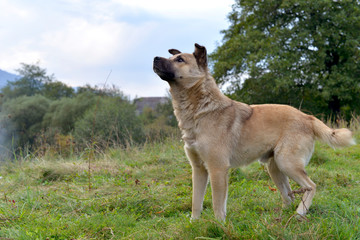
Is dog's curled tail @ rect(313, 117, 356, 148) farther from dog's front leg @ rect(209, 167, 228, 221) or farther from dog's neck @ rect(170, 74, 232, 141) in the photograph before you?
dog's front leg @ rect(209, 167, 228, 221)

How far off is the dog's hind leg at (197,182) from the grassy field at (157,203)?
0.56 feet

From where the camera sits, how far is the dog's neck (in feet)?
13.0

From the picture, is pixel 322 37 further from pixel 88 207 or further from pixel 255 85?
pixel 88 207

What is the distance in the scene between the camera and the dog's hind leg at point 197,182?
3996 mm

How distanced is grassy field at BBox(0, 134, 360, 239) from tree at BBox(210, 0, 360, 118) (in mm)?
13444

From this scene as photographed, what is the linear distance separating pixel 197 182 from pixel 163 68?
1.51m

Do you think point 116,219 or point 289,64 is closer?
point 116,219

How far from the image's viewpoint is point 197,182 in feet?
13.4

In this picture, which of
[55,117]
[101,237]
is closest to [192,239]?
[101,237]

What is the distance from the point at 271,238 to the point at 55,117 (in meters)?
29.8

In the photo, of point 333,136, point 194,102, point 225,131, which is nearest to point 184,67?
point 194,102

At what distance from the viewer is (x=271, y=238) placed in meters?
2.58

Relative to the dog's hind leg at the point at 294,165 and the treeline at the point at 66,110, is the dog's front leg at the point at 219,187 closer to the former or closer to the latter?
the dog's hind leg at the point at 294,165

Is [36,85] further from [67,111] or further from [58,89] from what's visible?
[67,111]
